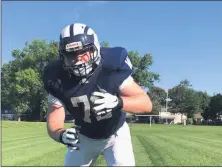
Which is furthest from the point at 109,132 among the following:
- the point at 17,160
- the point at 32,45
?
the point at 32,45

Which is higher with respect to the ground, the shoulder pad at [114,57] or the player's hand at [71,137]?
the shoulder pad at [114,57]

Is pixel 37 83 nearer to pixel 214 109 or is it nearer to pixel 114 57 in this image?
pixel 214 109

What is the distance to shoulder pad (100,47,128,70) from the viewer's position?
4629 mm

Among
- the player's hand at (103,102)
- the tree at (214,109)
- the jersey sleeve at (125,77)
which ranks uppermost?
the tree at (214,109)

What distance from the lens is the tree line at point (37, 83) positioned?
82312 millimetres

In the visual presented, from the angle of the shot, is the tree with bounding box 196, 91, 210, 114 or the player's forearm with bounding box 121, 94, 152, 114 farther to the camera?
the tree with bounding box 196, 91, 210, 114

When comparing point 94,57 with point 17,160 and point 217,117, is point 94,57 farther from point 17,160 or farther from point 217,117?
point 217,117

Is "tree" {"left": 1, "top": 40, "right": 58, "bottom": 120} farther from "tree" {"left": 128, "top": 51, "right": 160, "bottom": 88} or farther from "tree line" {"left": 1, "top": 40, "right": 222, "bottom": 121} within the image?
"tree" {"left": 128, "top": 51, "right": 160, "bottom": 88}

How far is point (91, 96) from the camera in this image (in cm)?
439

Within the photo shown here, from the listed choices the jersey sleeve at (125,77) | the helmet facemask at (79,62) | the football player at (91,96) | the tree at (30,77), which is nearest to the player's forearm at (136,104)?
the football player at (91,96)

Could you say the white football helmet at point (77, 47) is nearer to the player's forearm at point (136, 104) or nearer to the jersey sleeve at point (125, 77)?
the jersey sleeve at point (125, 77)

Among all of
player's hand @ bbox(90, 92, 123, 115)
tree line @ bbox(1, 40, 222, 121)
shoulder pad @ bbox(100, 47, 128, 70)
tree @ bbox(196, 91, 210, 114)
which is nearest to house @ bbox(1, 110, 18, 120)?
tree line @ bbox(1, 40, 222, 121)

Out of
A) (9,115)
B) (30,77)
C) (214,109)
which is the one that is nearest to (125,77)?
(30,77)

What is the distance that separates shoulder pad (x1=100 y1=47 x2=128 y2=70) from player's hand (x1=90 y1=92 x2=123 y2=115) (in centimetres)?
44
